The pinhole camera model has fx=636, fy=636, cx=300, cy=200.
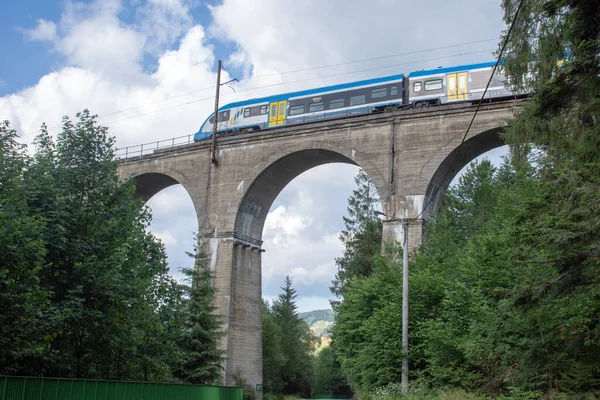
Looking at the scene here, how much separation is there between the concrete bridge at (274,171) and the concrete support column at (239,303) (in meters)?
0.05

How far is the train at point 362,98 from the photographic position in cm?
2844

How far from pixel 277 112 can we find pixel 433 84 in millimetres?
9375

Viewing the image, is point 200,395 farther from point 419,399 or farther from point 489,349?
point 489,349

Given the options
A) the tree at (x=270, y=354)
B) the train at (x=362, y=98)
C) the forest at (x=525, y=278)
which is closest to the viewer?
the forest at (x=525, y=278)

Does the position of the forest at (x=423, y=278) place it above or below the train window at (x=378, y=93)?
below

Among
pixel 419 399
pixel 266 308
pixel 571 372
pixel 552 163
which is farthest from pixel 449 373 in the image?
pixel 266 308

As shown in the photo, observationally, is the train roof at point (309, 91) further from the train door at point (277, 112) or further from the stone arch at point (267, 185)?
the stone arch at point (267, 185)

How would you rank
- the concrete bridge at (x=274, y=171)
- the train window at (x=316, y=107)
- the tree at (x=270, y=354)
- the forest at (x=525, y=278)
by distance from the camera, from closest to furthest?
the forest at (x=525, y=278) < the concrete bridge at (x=274, y=171) < the train window at (x=316, y=107) < the tree at (x=270, y=354)

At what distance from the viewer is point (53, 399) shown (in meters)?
10.7

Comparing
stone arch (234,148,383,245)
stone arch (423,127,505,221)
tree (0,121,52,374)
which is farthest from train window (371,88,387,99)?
tree (0,121,52,374)

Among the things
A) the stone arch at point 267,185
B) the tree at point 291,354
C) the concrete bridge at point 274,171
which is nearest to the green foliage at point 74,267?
the concrete bridge at point 274,171

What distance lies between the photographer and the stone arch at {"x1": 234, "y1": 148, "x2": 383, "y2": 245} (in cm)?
3012

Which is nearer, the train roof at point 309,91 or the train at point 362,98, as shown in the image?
the train at point 362,98

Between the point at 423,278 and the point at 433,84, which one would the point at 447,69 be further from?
the point at 423,278
